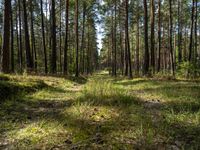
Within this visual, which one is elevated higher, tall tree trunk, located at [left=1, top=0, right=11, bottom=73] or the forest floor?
tall tree trunk, located at [left=1, top=0, right=11, bottom=73]

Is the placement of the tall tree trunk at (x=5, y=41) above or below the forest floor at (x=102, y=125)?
above

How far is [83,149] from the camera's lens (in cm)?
374

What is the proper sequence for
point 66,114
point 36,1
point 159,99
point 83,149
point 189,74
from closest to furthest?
point 83,149 → point 66,114 → point 159,99 → point 189,74 → point 36,1

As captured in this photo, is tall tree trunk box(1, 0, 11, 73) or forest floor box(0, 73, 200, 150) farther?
tall tree trunk box(1, 0, 11, 73)

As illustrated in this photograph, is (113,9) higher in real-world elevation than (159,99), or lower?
higher

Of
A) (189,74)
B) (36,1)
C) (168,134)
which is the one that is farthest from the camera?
Result: (36,1)

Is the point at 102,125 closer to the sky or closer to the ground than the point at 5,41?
closer to the ground

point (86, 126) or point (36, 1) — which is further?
point (36, 1)

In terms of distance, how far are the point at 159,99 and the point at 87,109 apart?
2.77 meters

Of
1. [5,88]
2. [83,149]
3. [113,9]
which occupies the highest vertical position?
[113,9]

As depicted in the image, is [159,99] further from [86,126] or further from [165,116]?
[86,126]

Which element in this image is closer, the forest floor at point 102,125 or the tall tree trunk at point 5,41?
the forest floor at point 102,125

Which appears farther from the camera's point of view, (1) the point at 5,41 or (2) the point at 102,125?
(1) the point at 5,41

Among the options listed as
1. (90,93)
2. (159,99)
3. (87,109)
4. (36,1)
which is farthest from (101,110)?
(36,1)
